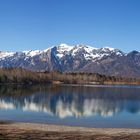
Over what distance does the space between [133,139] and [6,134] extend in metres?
13.6

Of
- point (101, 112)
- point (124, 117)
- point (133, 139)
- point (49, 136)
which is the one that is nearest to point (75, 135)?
point (49, 136)

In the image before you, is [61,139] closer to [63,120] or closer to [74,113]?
[63,120]

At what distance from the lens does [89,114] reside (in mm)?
79250

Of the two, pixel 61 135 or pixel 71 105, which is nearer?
pixel 61 135

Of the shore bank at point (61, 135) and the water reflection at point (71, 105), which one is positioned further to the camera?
the water reflection at point (71, 105)

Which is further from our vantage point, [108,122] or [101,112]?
[101,112]

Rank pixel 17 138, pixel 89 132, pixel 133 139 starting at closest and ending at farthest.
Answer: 1. pixel 17 138
2. pixel 133 139
3. pixel 89 132

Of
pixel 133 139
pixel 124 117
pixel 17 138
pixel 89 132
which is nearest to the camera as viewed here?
pixel 17 138

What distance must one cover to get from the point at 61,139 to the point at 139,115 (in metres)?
40.3

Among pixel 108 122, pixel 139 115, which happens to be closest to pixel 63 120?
pixel 108 122

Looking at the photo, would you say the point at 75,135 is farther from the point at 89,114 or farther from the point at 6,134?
the point at 89,114

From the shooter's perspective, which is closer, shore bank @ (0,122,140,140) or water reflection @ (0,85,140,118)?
shore bank @ (0,122,140,140)

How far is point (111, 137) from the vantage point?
4469 cm

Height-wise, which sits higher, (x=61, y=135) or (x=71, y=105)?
(x=71, y=105)
